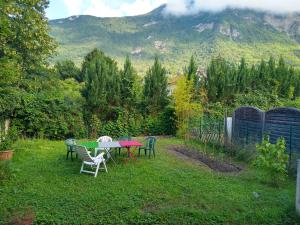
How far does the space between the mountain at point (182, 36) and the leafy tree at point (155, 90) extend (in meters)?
23.0

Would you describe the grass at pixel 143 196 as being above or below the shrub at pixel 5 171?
below

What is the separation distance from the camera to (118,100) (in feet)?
59.7

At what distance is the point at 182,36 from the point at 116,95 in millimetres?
48639

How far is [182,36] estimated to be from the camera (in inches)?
2520

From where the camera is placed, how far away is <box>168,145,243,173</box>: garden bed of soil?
370 inches

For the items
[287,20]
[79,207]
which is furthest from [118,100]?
[287,20]

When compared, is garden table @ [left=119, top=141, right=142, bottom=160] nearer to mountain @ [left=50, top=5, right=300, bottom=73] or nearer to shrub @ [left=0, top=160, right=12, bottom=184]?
shrub @ [left=0, top=160, right=12, bottom=184]

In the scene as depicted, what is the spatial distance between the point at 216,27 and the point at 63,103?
50.0 metres

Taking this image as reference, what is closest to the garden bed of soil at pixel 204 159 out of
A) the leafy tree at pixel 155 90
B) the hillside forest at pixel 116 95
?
the hillside forest at pixel 116 95

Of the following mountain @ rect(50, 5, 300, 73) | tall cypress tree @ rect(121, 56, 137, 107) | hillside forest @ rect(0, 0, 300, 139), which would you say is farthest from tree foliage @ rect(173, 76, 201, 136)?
mountain @ rect(50, 5, 300, 73)

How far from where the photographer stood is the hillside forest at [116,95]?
593 inches

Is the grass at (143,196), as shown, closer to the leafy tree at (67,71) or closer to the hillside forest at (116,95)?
the hillside forest at (116,95)

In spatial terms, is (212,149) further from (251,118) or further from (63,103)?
(63,103)

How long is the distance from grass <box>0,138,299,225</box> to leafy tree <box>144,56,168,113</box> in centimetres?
960
